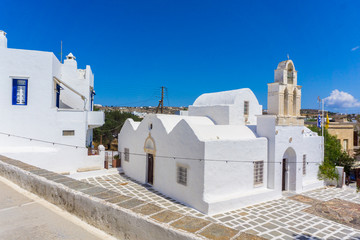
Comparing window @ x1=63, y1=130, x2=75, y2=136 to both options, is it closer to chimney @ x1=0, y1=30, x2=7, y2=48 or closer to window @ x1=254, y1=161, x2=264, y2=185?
chimney @ x1=0, y1=30, x2=7, y2=48

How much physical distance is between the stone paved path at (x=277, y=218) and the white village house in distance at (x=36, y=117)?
2832 mm

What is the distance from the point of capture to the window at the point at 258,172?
11203 mm

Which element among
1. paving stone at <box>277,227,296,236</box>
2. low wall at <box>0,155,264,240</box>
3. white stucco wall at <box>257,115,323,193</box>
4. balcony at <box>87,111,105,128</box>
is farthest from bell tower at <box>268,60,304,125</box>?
low wall at <box>0,155,264,240</box>

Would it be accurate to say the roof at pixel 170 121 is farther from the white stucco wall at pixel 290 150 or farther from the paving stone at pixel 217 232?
the paving stone at pixel 217 232

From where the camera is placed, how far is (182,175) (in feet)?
34.1

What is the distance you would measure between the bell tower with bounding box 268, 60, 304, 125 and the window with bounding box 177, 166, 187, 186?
5.37 meters

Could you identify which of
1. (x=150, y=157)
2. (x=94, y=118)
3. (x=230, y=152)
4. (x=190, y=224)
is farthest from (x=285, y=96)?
(x=190, y=224)

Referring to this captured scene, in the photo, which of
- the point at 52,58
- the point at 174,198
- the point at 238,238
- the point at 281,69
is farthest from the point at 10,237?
the point at 281,69

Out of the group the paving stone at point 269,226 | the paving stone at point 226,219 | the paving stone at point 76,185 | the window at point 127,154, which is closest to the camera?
the paving stone at point 76,185

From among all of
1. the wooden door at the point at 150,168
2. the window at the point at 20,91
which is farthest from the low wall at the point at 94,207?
the window at the point at 20,91

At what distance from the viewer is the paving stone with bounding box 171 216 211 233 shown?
232 centimetres

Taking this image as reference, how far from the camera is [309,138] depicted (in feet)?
Result: 45.2

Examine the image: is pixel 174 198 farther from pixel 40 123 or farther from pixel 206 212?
pixel 40 123

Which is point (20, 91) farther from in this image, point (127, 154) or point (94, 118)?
point (127, 154)
